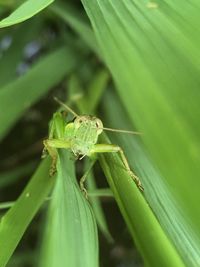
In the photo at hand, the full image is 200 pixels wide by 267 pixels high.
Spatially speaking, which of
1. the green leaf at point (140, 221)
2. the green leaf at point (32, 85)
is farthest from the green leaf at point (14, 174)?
the green leaf at point (140, 221)

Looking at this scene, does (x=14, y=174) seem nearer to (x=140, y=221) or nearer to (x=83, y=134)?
(x=83, y=134)

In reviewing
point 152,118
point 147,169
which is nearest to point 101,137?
point 147,169

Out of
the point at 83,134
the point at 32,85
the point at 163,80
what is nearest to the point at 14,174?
the point at 32,85

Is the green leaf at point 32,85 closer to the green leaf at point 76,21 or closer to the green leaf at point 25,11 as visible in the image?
the green leaf at point 76,21

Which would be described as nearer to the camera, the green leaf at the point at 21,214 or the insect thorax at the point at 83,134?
the green leaf at the point at 21,214

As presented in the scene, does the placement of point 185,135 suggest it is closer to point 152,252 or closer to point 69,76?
point 152,252

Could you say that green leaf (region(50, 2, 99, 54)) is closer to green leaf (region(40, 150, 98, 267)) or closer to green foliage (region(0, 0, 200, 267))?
green foliage (region(0, 0, 200, 267))
